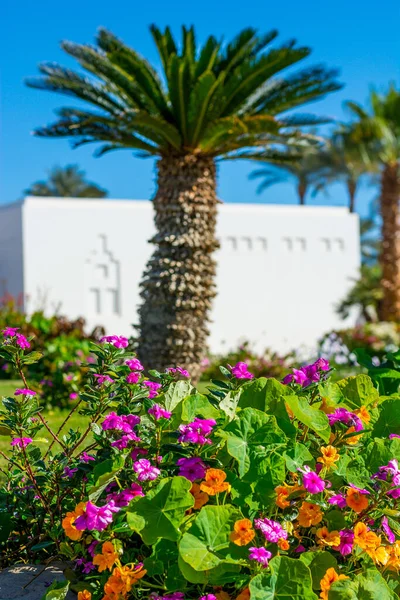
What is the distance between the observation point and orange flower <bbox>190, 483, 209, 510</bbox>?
2623 millimetres

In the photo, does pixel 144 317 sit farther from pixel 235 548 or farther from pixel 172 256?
pixel 235 548

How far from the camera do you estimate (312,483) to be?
8.24 ft

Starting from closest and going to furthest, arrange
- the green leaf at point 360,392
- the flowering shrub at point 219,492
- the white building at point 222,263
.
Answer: the flowering shrub at point 219,492 < the green leaf at point 360,392 < the white building at point 222,263

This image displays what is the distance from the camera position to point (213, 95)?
9820 mm

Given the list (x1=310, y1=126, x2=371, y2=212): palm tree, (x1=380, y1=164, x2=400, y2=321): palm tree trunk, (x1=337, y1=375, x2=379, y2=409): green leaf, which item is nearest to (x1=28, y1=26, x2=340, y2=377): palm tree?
(x1=337, y1=375, x2=379, y2=409): green leaf

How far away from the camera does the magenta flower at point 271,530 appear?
242 centimetres

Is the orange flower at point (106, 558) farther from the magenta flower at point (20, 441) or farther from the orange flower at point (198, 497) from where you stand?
the magenta flower at point (20, 441)

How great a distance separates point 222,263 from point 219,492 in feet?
57.7

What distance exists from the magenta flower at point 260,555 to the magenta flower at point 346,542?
A: 0.31 m

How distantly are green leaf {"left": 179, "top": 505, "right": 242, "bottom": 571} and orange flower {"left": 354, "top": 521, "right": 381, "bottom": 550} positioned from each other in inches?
15.2

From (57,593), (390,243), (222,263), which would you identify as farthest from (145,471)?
(390,243)

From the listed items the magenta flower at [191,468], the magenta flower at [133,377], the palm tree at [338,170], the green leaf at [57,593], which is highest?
the palm tree at [338,170]

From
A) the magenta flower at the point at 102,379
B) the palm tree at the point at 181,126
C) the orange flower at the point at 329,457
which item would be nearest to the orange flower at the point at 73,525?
the magenta flower at the point at 102,379

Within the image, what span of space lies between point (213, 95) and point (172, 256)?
6.85 ft
